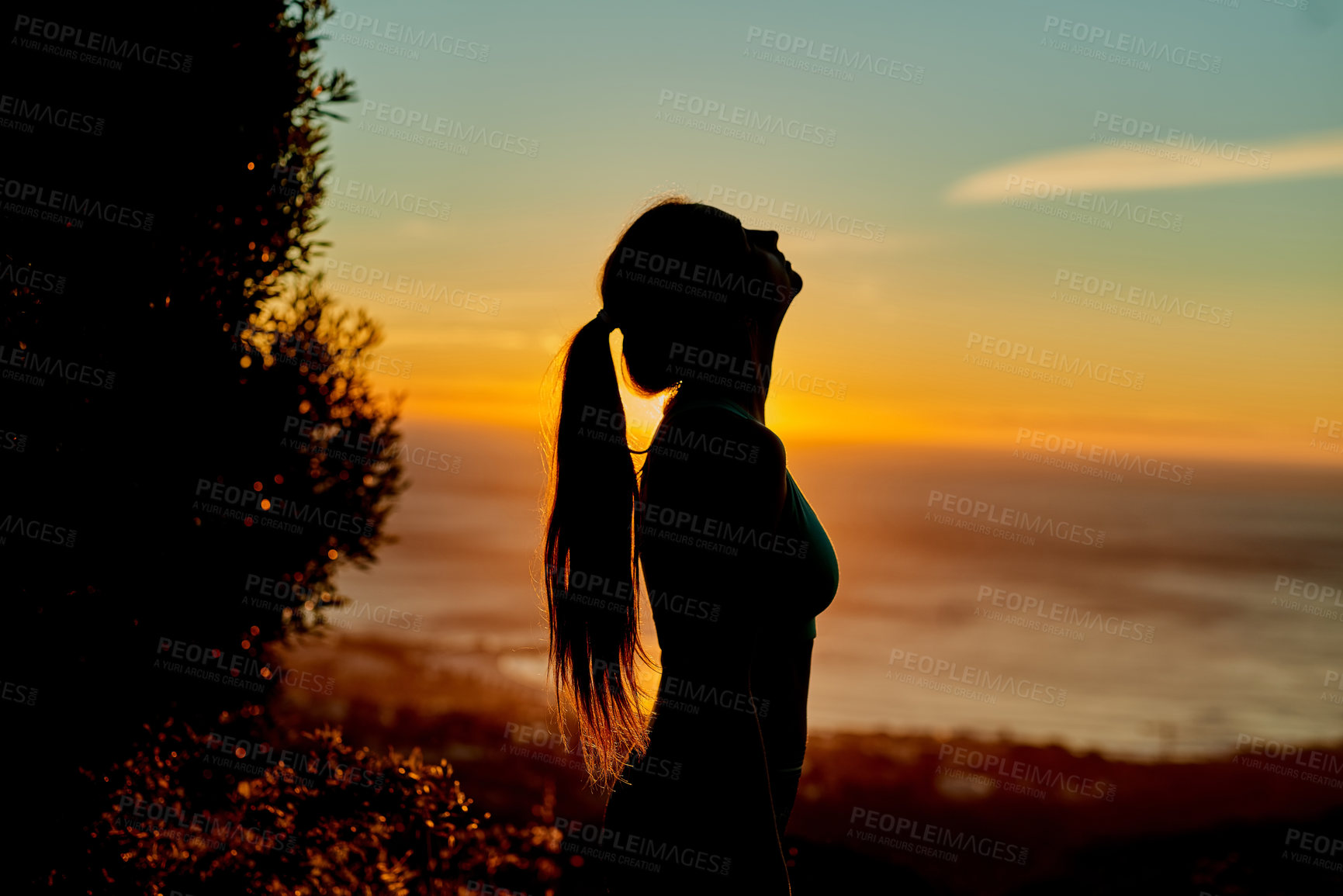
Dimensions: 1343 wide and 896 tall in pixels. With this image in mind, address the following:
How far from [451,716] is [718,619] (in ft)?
56.1

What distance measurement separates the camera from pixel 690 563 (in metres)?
1.88

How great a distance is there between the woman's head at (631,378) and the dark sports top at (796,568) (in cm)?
20

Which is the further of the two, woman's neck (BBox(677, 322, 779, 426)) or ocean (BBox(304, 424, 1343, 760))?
ocean (BBox(304, 424, 1343, 760))

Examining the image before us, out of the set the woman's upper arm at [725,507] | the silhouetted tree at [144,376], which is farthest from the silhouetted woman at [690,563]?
the silhouetted tree at [144,376]

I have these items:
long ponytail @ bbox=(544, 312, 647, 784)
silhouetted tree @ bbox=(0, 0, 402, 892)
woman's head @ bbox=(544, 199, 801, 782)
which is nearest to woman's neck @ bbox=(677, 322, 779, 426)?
woman's head @ bbox=(544, 199, 801, 782)

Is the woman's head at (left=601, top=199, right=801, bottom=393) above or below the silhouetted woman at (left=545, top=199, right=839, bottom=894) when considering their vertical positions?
above

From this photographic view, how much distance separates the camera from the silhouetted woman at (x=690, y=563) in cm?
183

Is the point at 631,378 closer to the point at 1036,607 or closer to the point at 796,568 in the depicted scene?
the point at 796,568

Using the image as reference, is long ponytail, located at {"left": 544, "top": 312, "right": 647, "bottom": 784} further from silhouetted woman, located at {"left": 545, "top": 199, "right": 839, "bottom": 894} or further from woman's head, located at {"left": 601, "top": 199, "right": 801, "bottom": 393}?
woman's head, located at {"left": 601, "top": 199, "right": 801, "bottom": 393}

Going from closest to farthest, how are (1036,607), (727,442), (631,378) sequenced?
1. (727,442)
2. (631,378)
3. (1036,607)

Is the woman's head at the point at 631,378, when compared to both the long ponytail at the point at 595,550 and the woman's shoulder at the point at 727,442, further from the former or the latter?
the woman's shoulder at the point at 727,442

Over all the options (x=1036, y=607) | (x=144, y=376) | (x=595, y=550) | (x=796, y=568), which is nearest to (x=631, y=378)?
(x=595, y=550)

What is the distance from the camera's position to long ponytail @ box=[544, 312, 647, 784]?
7.11 ft

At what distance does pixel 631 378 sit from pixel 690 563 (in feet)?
2.25
